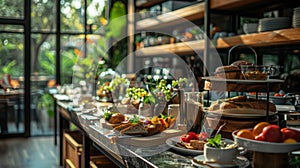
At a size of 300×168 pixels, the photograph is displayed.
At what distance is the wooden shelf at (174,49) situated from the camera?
15.7ft

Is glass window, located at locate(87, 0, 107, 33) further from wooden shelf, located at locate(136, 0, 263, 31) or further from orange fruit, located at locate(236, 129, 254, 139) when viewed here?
orange fruit, located at locate(236, 129, 254, 139)

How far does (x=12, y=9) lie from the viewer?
253 inches

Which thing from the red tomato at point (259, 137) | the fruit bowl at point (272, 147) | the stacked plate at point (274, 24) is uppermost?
the stacked plate at point (274, 24)

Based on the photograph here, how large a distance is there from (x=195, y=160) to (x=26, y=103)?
18.4 ft

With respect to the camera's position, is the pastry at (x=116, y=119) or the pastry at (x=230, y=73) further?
the pastry at (x=116, y=119)

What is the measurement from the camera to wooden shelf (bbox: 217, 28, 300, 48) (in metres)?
3.32

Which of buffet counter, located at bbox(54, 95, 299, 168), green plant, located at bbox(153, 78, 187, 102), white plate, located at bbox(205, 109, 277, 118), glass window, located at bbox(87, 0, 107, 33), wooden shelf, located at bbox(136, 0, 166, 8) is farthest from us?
glass window, located at bbox(87, 0, 107, 33)

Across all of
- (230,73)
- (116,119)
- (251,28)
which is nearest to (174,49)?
(251,28)

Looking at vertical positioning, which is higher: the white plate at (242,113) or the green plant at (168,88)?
the green plant at (168,88)

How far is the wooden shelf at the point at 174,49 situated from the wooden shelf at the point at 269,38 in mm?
579

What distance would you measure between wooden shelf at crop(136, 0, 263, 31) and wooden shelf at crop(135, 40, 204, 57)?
1.25 ft

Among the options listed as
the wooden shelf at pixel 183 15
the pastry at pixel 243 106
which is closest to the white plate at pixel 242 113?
the pastry at pixel 243 106

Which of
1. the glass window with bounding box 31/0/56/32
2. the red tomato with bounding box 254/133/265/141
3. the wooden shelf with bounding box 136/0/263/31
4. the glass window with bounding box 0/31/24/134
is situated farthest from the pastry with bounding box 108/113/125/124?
the glass window with bounding box 31/0/56/32

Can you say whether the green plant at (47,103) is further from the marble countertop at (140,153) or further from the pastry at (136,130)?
the pastry at (136,130)
